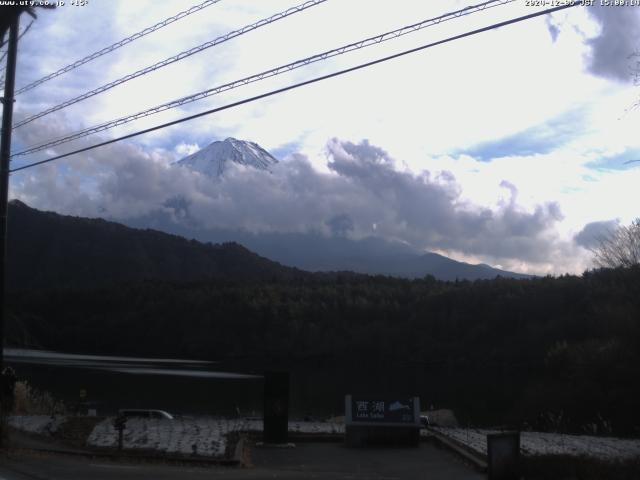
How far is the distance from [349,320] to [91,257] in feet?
277

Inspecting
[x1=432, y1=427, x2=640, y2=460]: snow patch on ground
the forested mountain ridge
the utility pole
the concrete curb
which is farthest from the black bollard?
the forested mountain ridge

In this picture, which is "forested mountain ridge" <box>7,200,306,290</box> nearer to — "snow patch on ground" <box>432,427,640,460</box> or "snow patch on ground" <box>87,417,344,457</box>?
"snow patch on ground" <box>87,417,344,457</box>

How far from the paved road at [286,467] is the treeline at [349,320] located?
4314cm

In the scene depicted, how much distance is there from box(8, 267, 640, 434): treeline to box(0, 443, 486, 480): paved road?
43.1 m

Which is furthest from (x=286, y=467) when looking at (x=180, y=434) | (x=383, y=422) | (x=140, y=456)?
(x=180, y=434)

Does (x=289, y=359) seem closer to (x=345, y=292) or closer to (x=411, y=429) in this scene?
(x=345, y=292)

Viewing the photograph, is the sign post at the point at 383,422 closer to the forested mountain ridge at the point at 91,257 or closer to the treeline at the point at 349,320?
the treeline at the point at 349,320

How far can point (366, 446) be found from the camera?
18266mm

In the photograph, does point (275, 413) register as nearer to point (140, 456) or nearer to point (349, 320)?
point (140, 456)

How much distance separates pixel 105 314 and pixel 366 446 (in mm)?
123809

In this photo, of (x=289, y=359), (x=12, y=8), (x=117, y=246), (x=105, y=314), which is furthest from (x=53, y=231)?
(x=12, y=8)

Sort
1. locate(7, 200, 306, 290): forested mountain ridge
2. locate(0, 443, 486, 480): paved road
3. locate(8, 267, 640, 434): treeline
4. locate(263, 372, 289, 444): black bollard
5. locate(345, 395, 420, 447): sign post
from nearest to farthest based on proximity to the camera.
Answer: locate(0, 443, 486, 480): paved road → locate(263, 372, 289, 444): black bollard → locate(345, 395, 420, 447): sign post → locate(8, 267, 640, 434): treeline → locate(7, 200, 306, 290): forested mountain ridge

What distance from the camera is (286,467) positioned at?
1538 cm

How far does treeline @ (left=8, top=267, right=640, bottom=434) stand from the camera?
9119cm
